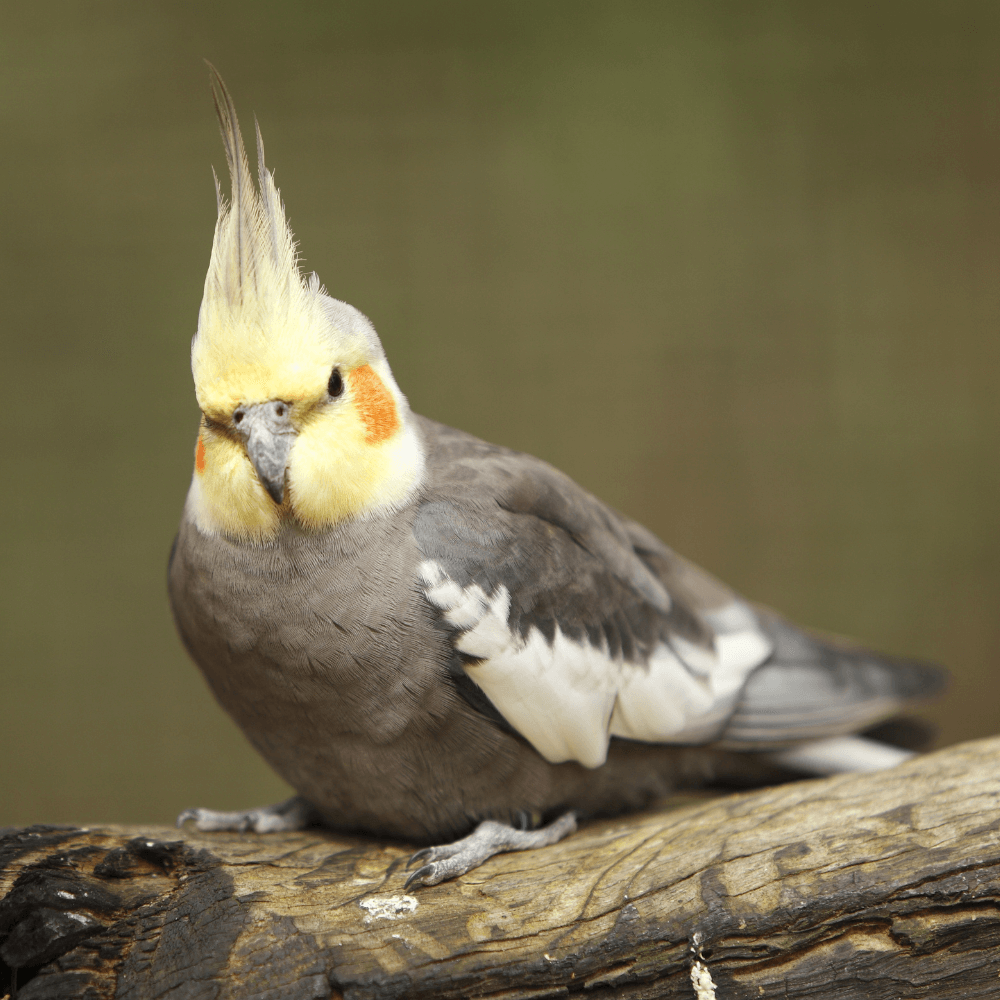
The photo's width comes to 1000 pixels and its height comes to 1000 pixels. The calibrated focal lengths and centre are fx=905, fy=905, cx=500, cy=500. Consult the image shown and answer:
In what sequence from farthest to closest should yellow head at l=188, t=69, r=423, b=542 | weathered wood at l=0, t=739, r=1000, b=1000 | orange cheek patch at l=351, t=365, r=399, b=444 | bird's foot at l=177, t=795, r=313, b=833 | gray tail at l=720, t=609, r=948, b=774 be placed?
gray tail at l=720, t=609, r=948, b=774 → bird's foot at l=177, t=795, r=313, b=833 → orange cheek patch at l=351, t=365, r=399, b=444 → yellow head at l=188, t=69, r=423, b=542 → weathered wood at l=0, t=739, r=1000, b=1000

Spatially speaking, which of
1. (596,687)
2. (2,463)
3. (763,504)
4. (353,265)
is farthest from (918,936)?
(2,463)

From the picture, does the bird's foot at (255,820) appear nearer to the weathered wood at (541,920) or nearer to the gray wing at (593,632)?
the weathered wood at (541,920)

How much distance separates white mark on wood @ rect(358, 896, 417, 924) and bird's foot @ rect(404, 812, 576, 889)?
0.03 meters

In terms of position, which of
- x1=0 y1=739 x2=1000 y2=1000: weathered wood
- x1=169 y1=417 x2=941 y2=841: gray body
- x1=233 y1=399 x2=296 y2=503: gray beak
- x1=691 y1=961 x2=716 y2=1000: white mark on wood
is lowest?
x1=691 y1=961 x2=716 y2=1000: white mark on wood

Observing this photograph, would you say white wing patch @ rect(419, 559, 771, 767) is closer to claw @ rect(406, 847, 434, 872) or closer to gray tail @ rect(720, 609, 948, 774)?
gray tail @ rect(720, 609, 948, 774)

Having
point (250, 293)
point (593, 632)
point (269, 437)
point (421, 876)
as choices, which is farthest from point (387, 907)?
point (250, 293)

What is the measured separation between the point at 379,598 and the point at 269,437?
27cm

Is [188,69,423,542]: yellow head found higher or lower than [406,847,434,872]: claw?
higher

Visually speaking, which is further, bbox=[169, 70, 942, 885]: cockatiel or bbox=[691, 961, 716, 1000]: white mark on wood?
bbox=[169, 70, 942, 885]: cockatiel

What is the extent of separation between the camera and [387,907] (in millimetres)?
1207

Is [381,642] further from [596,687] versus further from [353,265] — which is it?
[353,265]

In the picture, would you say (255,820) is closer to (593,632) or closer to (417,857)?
(417,857)

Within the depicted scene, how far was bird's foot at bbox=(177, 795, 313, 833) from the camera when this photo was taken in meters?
1.51

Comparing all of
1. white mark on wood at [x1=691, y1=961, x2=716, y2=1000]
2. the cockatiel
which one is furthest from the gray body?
white mark on wood at [x1=691, y1=961, x2=716, y2=1000]
